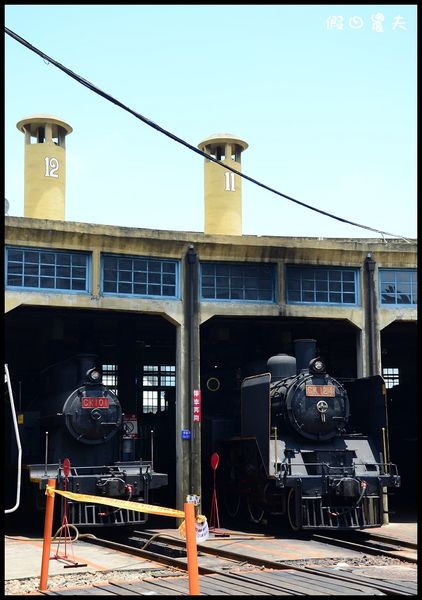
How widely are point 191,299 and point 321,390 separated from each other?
357cm

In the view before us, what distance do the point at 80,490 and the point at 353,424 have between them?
20.8ft

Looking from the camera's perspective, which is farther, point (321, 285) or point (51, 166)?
point (51, 166)

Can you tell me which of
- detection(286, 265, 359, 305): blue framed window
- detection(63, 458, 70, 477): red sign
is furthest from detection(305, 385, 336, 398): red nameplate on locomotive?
detection(63, 458, 70, 477): red sign

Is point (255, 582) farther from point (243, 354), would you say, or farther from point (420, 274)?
point (243, 354)

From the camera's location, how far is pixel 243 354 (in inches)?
979

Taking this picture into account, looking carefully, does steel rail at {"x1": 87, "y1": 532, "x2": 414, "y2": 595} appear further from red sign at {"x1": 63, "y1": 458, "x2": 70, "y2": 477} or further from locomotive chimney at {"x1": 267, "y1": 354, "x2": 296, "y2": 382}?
locomotive chimney at {"x1": 267, "y1": 354, "x2": 296, "y2": 382}

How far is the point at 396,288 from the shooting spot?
20672 mm

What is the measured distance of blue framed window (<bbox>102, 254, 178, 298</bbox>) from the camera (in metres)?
18.9

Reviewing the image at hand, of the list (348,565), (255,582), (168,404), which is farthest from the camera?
(168,404)

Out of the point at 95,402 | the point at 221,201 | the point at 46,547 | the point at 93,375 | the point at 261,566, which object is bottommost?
the point at 261,566

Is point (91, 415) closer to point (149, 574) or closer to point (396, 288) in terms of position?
point (149, 574)

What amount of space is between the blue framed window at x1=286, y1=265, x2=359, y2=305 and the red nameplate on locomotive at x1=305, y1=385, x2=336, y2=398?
8.81 feet

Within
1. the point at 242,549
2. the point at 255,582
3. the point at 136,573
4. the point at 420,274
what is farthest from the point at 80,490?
the point at 420,274

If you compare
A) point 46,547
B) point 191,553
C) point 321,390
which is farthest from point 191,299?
point 191,553
